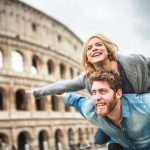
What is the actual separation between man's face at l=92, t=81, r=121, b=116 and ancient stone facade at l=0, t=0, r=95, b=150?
62.3 feet

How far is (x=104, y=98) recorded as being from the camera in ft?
8.52

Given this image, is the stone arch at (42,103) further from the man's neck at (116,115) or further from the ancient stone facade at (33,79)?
the man's neck at (116,115)

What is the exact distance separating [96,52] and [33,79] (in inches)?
885

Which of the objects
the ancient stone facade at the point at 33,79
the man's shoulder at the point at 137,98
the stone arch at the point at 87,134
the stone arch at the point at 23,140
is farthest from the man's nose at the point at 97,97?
the stone arch at the point at 87,134

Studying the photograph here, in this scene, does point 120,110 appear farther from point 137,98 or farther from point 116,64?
point 116,64

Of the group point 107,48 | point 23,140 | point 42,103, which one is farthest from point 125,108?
point 42,103

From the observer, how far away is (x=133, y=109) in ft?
8.71

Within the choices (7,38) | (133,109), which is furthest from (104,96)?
(7,38)

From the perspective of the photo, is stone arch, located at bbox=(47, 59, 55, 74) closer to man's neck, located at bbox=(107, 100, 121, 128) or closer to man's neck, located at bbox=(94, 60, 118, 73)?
man's neck, located at bbox=(94, 60, 118, 73)

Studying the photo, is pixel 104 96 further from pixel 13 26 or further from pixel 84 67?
pixel 13 26

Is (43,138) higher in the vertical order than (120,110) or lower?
lower

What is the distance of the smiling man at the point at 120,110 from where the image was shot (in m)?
2.60

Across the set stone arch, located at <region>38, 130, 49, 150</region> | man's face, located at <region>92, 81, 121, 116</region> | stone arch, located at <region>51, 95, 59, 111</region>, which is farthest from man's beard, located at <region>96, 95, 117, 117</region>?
stone arch, located at <region>51, 95, 59, 111</region>

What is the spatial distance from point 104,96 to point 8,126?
20393mm
